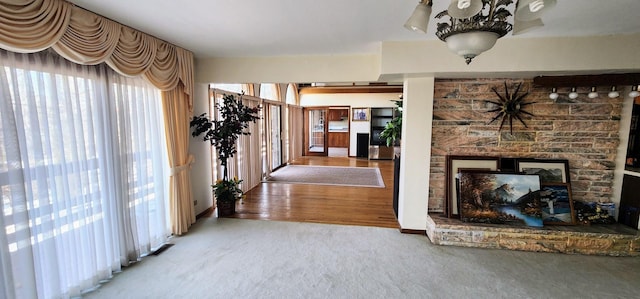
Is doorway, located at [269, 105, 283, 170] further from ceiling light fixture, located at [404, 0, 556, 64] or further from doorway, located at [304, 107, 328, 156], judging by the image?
ceiling light fixture, located at [404, 0, 556, 64]

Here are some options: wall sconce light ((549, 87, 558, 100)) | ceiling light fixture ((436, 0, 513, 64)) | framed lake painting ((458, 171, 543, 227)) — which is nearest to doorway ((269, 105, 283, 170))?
framed lake painting ((458, 171, 543, 227))

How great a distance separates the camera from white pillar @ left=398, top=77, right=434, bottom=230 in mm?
3352

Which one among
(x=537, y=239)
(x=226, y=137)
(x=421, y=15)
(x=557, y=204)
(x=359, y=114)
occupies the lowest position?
(x=537, y=239)

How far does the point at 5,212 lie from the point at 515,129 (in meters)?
4.87

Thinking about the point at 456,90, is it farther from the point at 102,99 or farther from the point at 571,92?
the point at 102,99

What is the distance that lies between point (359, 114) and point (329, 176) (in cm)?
393

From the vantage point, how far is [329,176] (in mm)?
6797

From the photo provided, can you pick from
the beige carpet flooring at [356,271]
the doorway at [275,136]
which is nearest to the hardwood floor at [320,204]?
the beige carpet flooring at [356,271]

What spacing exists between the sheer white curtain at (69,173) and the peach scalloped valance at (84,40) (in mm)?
151

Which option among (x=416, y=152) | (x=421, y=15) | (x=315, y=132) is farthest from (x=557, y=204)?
(x=315, y=132)

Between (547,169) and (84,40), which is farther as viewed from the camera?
(547,169)

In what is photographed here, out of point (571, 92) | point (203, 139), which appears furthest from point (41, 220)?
point (571, 92)

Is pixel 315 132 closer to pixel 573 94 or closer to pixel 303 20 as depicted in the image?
pixel 573 94

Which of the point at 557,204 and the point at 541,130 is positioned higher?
the point at 541,130
